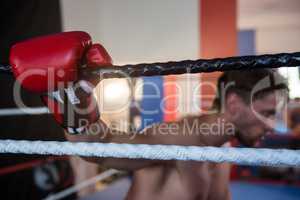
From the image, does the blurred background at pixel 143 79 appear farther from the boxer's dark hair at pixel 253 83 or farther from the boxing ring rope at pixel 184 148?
the boxing ring rope at pixel 184 148

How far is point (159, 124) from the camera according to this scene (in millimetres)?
1184

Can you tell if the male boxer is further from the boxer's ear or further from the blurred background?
the blurred background

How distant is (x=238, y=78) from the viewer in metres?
1.27

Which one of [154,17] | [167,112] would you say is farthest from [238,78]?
[167,112]

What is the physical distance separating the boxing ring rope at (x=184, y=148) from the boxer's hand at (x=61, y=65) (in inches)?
1.4

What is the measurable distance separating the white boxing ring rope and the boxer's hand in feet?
0.41

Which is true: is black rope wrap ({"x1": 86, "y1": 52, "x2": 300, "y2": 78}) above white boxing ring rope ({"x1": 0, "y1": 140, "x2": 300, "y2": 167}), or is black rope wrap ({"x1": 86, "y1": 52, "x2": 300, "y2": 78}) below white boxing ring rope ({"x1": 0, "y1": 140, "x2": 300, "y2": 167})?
above

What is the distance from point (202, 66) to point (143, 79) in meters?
2.67

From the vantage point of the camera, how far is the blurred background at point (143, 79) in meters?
1.88

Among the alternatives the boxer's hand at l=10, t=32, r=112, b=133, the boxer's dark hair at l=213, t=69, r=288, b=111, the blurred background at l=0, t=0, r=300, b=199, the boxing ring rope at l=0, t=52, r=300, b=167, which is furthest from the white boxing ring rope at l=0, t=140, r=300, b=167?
the blurred background at l=0, t=0, r=300, b=199

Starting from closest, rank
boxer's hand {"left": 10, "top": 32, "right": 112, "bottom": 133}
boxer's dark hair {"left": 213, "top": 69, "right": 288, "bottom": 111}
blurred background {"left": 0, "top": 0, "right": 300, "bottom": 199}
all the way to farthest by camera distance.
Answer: boxer's hand {"left": 10, "top": 32, "right": 112, "bottom": 133} → boxer's dark hair {"left": 213, "top": 69, "right": 288, "bottom": 111} → blurred background {"left": 0, "top": 0, "right": 300, "bottom": 199}

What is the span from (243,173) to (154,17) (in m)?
2.11

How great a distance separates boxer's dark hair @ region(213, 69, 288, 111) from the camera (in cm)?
122

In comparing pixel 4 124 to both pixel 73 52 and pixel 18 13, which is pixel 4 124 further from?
pixel 73 52
